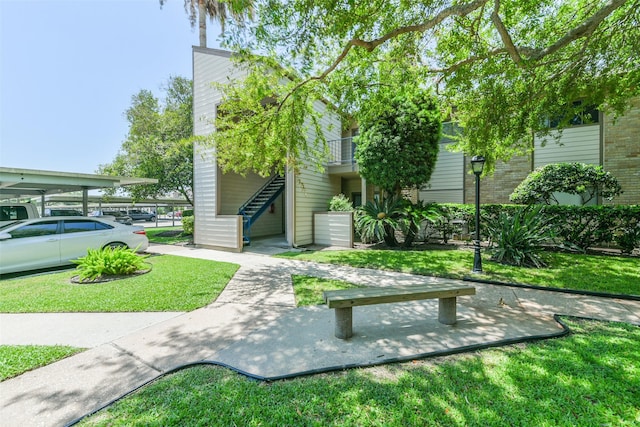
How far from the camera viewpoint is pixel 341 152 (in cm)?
1298

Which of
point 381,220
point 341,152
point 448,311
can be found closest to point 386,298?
point 448,311

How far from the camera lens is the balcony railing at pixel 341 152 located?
39.3 feet

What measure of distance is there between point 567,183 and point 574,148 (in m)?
2.84

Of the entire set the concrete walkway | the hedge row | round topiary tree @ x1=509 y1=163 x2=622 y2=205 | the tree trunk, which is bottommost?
the concrete walkway

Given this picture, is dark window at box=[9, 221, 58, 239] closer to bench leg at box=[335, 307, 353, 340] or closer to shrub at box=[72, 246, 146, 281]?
shrub at box=[72, 246, 146, 281]

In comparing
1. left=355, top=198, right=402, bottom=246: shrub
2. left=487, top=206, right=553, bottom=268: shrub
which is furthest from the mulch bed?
left=487, top=206, right=553, bottom=268: shrub

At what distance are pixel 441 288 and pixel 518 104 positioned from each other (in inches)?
248

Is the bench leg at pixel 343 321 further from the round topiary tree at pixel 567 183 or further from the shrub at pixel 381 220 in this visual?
the round topiary tree at pixel 567 183

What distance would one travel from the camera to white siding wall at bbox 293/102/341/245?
9836 mm

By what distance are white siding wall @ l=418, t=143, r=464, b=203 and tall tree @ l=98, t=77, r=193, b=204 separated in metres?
11.6

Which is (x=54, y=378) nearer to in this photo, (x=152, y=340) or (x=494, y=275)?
(x=152, y=340)

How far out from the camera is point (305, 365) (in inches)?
99.9

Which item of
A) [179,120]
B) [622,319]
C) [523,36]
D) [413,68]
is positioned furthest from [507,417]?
[179,120]

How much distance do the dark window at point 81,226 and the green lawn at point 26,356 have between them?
5230mm
